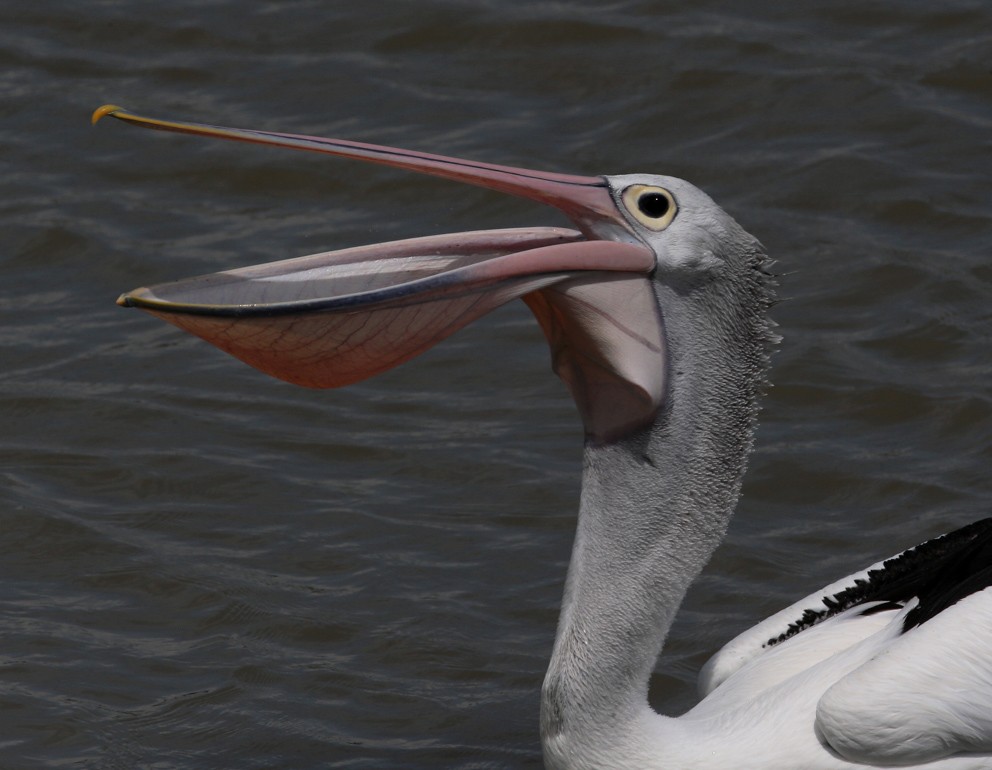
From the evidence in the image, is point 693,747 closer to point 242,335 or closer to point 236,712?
point 242,335

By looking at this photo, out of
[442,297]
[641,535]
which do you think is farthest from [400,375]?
[442,297]

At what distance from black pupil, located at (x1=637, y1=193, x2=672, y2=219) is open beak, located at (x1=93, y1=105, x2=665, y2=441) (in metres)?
0.04

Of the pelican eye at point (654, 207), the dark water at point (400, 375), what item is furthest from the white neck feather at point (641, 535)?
the dark water at point (400, 375)

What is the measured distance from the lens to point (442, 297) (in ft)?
8.39

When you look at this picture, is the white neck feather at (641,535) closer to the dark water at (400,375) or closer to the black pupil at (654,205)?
the black pupil at (654,205)

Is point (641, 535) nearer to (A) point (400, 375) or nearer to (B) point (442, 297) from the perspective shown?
(B) point (442, 297)

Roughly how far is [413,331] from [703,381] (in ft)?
1.60

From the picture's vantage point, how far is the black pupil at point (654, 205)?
2678mm

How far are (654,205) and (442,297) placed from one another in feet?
1.24

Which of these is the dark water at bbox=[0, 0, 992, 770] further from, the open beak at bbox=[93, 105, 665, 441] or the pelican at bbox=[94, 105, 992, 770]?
the open beak at bbox=[93, 105, 665, 441]

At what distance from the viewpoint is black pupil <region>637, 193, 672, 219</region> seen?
2.68 m

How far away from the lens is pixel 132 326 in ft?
17.0

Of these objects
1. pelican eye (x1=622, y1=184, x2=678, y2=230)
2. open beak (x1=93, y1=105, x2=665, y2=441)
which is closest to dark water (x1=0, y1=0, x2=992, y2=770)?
open beak (x1=93, y1=105, x2=665, y2=441)

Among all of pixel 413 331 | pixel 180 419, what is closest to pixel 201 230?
pixel 180 419
